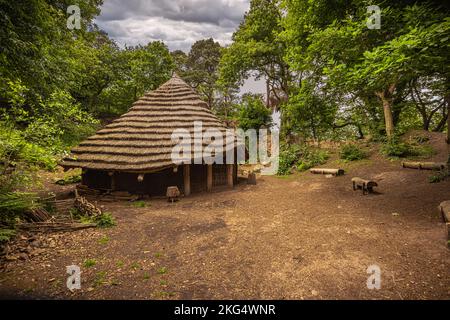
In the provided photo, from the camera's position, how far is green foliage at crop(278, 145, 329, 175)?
1652cm

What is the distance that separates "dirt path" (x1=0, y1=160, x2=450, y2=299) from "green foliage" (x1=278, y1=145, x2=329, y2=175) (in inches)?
287

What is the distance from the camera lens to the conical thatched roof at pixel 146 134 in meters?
10.5

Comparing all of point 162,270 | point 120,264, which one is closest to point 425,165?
point 162,270

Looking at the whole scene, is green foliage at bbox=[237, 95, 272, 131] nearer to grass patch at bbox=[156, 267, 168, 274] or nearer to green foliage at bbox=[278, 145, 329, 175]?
green foliage at bbox=[278, 145, 329, 175]

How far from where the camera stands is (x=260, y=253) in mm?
5512

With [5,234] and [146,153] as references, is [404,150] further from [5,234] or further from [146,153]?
[5,234]

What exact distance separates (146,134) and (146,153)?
4.52ft

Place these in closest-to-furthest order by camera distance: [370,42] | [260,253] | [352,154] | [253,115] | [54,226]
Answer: [260,253] → [54,226] → [370,42] → [352,154] → [253,115]

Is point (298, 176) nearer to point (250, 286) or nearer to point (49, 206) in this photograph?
point (250, 286)

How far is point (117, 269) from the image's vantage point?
495cm

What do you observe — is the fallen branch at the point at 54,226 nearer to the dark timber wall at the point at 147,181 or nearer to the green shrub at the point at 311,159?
the dark timber wall at the point at 147,181

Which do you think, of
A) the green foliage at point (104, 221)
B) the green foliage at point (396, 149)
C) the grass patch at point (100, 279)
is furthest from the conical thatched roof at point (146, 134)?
the green foliage at point (396, 149)

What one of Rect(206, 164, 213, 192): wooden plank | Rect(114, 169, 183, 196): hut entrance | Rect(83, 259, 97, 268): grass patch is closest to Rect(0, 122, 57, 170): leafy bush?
Rect(83, 259, 97, 268): grass patch
